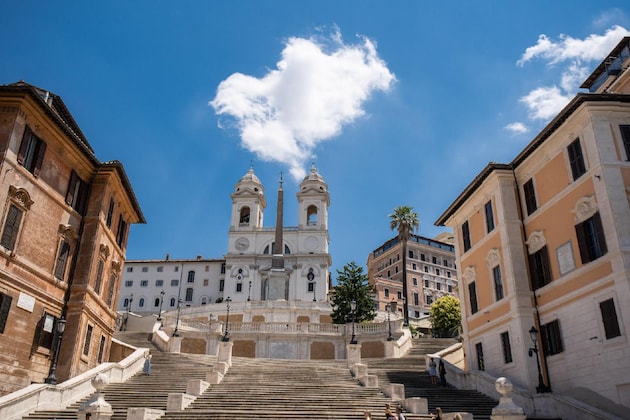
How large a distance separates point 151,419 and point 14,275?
8.34 m

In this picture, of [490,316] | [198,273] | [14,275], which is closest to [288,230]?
[198,273]

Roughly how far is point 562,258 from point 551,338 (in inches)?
137

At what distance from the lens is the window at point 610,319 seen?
62.3 feet

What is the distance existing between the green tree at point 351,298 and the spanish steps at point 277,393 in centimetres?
2156

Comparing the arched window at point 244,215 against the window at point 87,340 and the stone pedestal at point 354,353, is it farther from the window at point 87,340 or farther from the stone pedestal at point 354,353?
the window at point 87,340

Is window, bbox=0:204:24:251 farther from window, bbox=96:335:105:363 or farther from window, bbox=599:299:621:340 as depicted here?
window, bbox=599:299:621:340

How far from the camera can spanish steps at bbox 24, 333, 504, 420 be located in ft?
62.5

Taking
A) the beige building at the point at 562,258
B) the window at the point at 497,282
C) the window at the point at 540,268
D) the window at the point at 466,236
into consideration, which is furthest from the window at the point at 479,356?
the window at the point at 540,268

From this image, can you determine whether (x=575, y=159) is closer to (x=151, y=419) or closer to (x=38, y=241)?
(x=151, y=419)

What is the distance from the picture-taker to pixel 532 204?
25.6 metres

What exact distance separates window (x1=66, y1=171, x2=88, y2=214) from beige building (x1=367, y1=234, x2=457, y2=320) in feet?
219

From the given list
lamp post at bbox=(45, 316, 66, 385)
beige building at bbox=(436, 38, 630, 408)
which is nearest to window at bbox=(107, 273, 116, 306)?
lamp post at bbox=(45, 316, 66, 385)

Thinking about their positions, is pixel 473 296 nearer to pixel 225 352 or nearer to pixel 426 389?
pixel 426 389

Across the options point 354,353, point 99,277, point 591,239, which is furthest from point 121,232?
point 591,239
